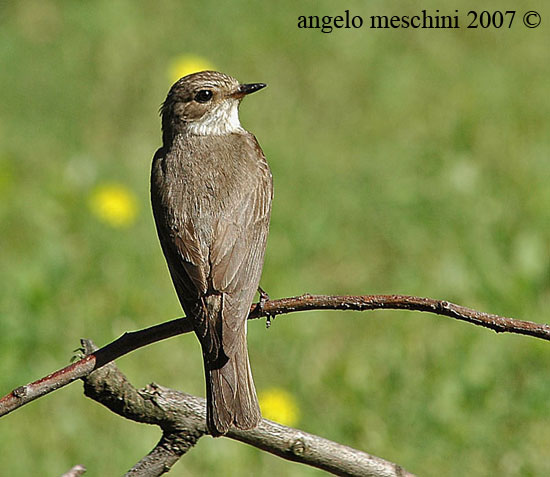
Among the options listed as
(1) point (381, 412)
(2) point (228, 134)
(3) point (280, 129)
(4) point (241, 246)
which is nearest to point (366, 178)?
(3) point (280, 129)

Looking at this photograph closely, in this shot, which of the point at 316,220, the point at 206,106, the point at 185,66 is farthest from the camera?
the point at 185,66

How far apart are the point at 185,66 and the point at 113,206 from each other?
1.53 meters

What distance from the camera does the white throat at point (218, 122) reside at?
4617 mm

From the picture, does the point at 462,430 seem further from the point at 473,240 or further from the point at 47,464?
the point at 47,464

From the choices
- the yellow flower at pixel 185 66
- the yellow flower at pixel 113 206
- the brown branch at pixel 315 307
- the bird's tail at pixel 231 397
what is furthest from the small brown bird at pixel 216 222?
the yellow flower at pixel 185 66

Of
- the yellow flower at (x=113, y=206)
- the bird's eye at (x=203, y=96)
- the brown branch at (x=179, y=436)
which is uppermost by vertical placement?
the yellow flower at (x=113, y=206)

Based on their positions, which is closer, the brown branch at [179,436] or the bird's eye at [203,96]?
the brown branch at [179,436]

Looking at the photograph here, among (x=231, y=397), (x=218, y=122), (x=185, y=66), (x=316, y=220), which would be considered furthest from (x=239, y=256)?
(x=185, y=66)

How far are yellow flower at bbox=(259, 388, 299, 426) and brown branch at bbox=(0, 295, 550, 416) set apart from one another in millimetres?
2730

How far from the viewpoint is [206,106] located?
4617 millimetres

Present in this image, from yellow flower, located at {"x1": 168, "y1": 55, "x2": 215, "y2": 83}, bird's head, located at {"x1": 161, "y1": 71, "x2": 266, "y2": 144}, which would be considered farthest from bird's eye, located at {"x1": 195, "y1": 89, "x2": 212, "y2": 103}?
yellow flower, located at {"x1": 168, "y1": 55, "x2": 215, "y2": 83}

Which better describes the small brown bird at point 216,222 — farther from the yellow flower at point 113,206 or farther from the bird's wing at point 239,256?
the yellow flower at point 113,206

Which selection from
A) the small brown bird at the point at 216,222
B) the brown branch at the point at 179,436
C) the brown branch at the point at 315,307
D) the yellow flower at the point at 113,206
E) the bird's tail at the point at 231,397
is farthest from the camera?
the yellow flower at the point at 113,206

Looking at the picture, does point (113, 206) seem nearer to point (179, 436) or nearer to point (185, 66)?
point (185, 66)
